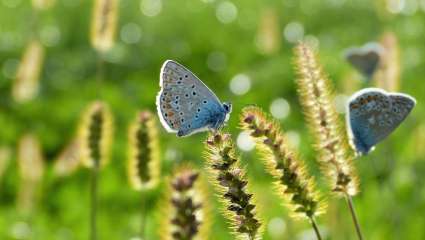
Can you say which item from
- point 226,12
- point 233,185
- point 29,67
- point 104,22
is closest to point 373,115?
point 233,185

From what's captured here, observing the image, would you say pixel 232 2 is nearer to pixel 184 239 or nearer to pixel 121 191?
pixel 121 191

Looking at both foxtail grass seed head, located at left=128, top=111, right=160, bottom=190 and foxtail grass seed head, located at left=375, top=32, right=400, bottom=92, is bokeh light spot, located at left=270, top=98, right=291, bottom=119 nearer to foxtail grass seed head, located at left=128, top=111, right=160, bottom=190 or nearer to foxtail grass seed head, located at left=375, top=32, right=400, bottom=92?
foxtail grass seed head, located at left=375, top=32, right=400, bottom=92

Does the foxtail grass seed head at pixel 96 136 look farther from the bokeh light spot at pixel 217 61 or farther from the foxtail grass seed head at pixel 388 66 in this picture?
the bokeh light spot at pixel 217 61

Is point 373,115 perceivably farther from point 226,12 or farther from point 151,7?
point 151,7

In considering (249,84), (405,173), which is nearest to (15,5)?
(249,84)

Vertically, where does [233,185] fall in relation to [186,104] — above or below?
below

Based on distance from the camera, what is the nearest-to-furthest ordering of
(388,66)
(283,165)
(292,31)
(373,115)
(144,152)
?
(283,165) → (373,115) → (144,152) → (388,66) → (292,31)
